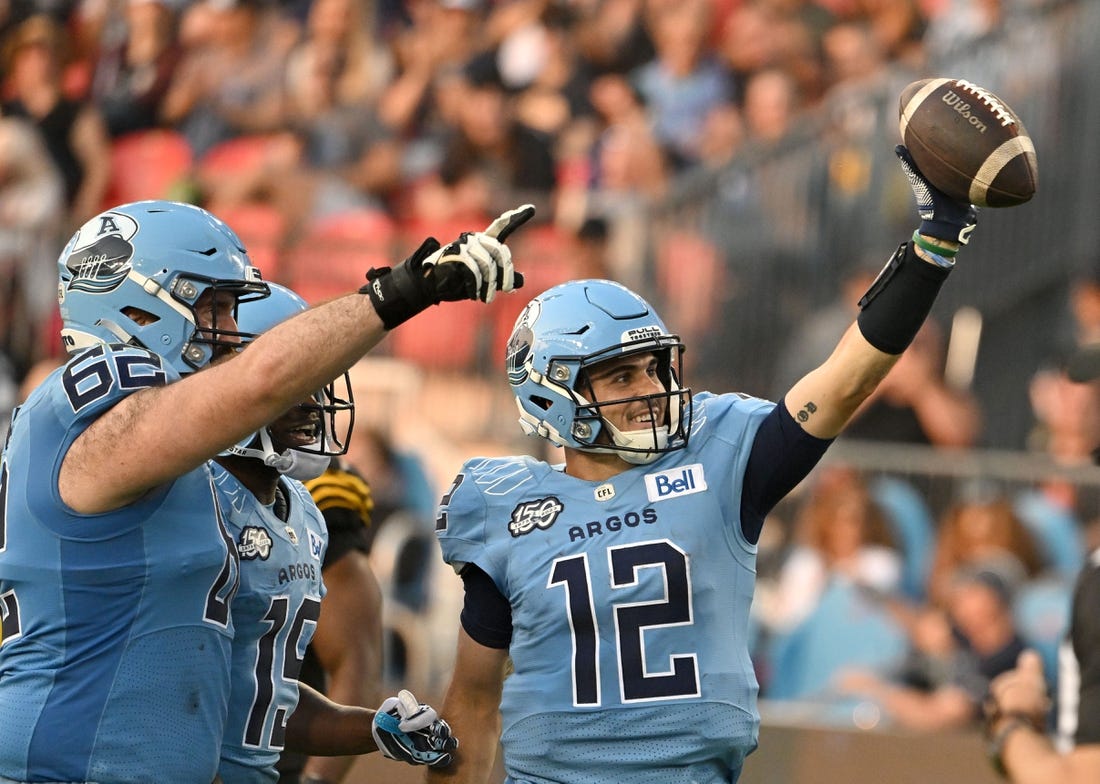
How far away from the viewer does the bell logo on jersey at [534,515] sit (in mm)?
4367

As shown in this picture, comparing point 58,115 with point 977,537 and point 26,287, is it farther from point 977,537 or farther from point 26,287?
point 977,537

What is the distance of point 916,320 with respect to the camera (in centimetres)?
398

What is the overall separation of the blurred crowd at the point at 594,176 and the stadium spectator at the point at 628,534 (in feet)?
14.3

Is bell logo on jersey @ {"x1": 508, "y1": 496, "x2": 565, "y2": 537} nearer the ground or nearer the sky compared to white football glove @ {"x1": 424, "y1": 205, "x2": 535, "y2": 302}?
nearer the ground

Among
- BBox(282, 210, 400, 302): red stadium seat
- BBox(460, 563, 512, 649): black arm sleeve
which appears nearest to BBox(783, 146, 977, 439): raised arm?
BBox(460, 563, 512, 649): black arm sleeve

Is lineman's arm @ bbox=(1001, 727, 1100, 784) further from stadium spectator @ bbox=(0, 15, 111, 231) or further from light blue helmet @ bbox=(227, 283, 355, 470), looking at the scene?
stadium spectator @ bbox=(0, 15, 111, 231)

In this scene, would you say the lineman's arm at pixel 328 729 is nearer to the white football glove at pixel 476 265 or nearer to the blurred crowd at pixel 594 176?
the white football glove at pixel 476 265

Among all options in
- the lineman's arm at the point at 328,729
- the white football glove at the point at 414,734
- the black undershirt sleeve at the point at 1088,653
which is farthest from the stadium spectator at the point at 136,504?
the black undershirt sleeve at the point at 1088,653

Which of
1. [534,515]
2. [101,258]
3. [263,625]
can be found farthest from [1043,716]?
[101,258]

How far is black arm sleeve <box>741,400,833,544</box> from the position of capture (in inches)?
163

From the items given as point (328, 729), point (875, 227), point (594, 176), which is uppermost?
point (594, 176)

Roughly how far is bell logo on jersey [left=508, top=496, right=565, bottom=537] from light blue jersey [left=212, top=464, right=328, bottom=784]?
2.06ft

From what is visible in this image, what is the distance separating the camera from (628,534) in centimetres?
427

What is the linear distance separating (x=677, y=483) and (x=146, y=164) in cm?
808
